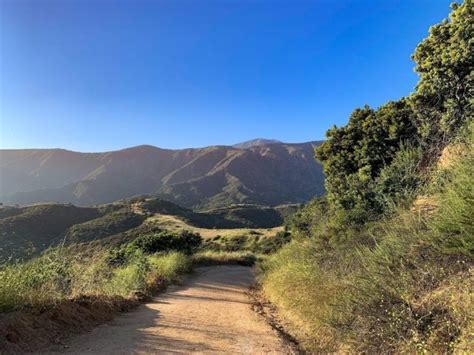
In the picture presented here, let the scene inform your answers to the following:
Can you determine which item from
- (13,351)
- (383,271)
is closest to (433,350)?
(383,271)

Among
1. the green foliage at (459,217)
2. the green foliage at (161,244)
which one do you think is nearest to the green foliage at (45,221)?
the green foliage at (161,244)

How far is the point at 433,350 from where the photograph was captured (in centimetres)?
479

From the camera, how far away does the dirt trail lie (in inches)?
245

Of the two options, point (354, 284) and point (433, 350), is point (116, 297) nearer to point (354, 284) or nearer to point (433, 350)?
point (354, 284)

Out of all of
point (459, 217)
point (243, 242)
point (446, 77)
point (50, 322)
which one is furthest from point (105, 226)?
point (459, 217)

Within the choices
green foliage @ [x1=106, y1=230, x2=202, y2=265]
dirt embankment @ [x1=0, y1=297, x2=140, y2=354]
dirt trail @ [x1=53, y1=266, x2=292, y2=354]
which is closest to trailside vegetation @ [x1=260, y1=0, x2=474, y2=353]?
dirt trail @ [x1=53, y1=266, x2=292, y2=354]

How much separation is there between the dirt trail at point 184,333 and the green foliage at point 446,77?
26.2ft

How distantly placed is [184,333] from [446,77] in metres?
11.3

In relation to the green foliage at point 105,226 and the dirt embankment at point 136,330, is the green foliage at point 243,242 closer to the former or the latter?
the green foliage at point 105,226

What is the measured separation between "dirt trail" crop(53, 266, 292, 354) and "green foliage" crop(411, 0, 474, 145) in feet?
26.2

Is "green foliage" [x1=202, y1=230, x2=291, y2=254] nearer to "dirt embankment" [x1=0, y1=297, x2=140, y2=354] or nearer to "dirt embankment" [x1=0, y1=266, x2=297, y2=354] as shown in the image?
"dirt embankment" [x1=0, y1=266, x2=297, y2=354]

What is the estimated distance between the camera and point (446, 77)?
12.9 m

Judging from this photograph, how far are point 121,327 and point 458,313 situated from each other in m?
5.82

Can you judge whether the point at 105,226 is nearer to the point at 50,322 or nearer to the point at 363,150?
the point at 363,150
